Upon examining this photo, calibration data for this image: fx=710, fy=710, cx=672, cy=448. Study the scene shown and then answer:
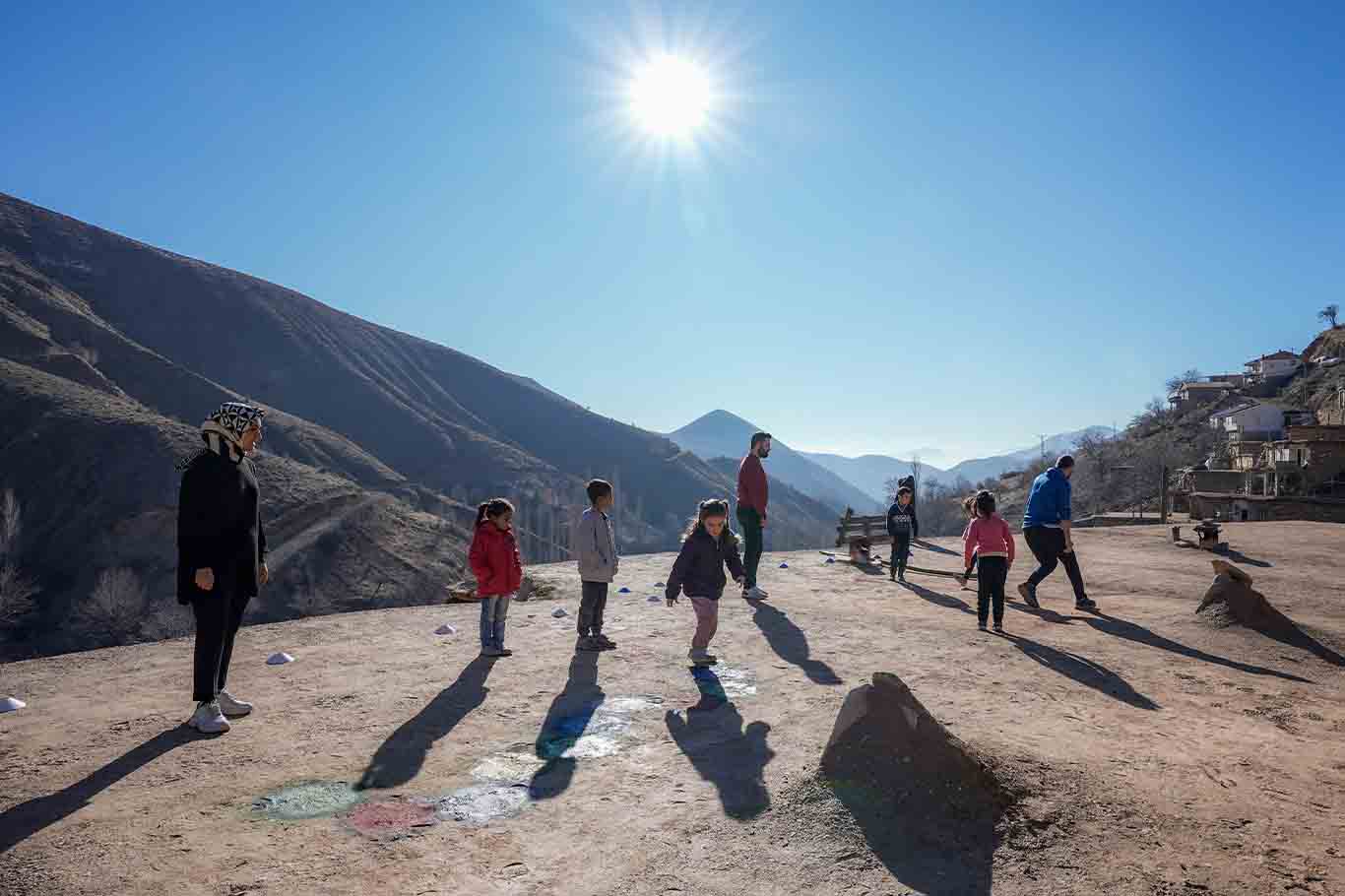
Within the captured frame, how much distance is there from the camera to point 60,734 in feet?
15.0

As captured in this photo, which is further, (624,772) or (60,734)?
(60,734)

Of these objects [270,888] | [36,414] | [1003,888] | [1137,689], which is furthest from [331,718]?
[36,414]

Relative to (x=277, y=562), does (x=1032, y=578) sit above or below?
above

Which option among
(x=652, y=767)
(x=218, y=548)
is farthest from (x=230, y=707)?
(x=652, y=767)

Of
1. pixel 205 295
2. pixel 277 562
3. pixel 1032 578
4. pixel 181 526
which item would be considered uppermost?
A: pixel 205 295

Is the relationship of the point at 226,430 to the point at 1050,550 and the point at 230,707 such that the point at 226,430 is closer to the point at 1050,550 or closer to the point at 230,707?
the point at 230,707

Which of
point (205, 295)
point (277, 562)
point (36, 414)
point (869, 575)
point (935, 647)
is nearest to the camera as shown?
point (935, 647)

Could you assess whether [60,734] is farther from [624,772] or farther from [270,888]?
[624,772]

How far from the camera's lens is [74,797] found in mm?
3658

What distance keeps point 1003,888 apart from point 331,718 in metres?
4.27

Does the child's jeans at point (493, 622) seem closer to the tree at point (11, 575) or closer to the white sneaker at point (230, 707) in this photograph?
the white sneaker at point (230, 707)

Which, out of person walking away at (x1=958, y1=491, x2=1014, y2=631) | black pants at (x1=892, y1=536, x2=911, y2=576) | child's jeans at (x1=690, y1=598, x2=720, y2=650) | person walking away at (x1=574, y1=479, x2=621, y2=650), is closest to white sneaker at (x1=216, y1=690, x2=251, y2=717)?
person walking away at (x1=574, y1=479, x2=621, y2=650)

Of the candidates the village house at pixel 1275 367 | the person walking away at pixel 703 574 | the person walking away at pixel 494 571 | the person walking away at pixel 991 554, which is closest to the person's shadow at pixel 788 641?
the person walking away at pixel 703 574

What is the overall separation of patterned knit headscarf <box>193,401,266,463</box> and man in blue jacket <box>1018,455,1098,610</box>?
874 centimetres
